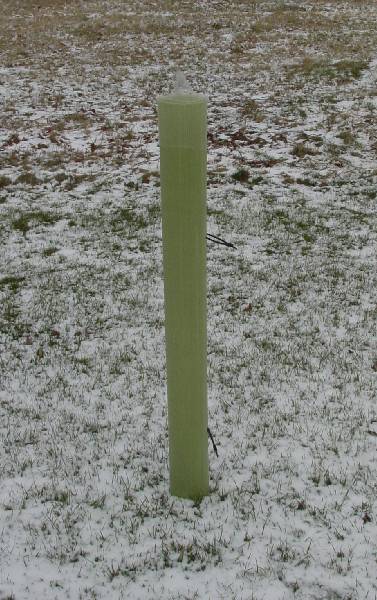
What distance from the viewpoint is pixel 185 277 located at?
3.62 m

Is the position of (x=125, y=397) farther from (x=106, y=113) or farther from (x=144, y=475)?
(x=106, y=113)

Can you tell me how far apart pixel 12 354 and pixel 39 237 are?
3.69 meters

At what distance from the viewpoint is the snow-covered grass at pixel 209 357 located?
147 inches

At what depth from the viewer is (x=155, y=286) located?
26.0 feet

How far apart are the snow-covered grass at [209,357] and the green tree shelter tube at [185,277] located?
44 cm

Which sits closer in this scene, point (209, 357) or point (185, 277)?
point (185, 277)

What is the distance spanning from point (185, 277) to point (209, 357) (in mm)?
2718

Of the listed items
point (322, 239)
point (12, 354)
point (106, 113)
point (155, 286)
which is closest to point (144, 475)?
point (12, 354)

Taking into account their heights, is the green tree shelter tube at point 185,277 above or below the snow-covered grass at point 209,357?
above

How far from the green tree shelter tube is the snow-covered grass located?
0.44m

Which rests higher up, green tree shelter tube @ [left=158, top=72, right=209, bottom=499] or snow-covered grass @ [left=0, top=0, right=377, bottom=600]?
green tree shelter tube @ [left=158, top=72, right=209, bottom=499]

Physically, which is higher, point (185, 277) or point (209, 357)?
point (185, 277)

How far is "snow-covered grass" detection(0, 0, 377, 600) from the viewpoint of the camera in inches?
147

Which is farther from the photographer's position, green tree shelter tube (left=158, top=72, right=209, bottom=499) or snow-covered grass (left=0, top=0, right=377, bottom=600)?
snow-covered grass (left=0, top=0, right=377, bottom=600)
